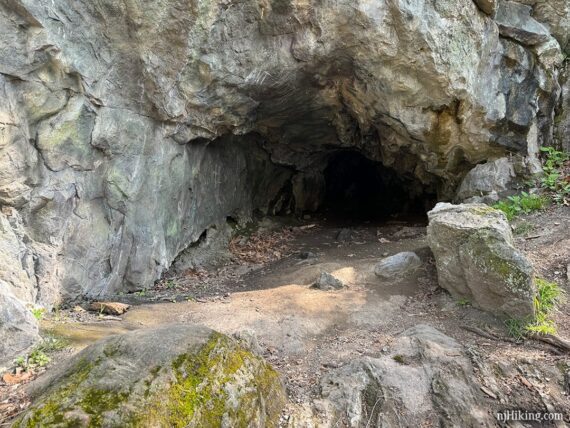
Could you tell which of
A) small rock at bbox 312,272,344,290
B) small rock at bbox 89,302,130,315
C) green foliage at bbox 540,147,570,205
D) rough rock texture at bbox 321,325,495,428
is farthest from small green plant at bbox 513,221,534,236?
small rock at bbox 89,302,130,315

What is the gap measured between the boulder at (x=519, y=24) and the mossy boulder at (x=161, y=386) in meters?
9.07

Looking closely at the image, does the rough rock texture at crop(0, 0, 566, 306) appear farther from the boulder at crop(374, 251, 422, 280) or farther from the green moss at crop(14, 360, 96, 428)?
the boulder at crop(374, 251, 422, 280)

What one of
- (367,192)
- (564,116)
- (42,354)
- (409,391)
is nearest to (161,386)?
(42,354)

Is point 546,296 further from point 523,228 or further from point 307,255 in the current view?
point 307,255

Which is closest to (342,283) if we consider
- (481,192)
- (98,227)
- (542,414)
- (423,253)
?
(423,253)

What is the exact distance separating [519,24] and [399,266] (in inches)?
256

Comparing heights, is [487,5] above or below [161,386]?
above

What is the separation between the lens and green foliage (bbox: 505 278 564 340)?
474 centimetres

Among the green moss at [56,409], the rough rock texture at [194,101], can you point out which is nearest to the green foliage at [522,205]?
the rough rock texture at [194,101]

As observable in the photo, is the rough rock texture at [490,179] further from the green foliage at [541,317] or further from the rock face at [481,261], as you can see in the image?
the green foliage at [541,317]

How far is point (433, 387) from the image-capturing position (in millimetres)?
4008

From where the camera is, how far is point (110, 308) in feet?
19.3

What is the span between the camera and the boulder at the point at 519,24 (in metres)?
9.10

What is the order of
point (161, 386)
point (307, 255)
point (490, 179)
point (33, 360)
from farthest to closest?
point (490, 179), point (307, 255), point (33, 360), point (161, 386)
